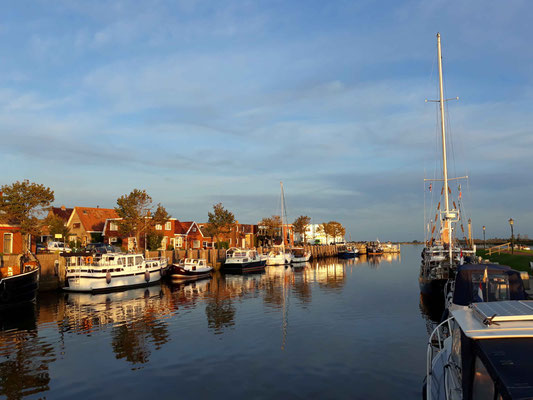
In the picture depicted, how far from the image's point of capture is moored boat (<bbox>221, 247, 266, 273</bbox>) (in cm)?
6362

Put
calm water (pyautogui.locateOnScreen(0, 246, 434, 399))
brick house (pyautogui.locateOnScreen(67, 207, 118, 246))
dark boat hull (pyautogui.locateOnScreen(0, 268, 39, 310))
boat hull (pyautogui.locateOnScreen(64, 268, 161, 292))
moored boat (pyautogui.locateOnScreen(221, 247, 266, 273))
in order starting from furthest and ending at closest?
brick house (pyautogui.locateOnScreen(67, 207, 118, 246))
moored boat (pyautogui.locateOnScreen(221, 247, 266, 273))
boat hull (pyautogui.locateOnScreen(64, 268, 161, 292))
dark boat hull (pyautogui.locateOnScreen(0, 268, 39, 310))
calm water (pyautogui.locateOnScreen(0, 246, 434, 399))

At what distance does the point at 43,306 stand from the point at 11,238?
47.4 feet

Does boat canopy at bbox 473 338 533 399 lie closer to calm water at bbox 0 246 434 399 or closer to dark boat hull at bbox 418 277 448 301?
calm water at bbox 0 246 434 399

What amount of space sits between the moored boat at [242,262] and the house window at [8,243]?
3065 centimetres

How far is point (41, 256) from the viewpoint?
3950 centimetres

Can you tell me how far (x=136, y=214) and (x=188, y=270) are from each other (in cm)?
1315

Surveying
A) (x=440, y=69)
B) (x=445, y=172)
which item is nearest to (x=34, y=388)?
(x=445, y=172)

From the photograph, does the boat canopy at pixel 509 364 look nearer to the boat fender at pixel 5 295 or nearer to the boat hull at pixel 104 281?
the boat fender at pixel 5 295

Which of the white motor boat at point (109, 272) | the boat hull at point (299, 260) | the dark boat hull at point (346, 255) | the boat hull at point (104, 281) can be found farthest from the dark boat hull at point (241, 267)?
the dark boat hull at point (346, 255)

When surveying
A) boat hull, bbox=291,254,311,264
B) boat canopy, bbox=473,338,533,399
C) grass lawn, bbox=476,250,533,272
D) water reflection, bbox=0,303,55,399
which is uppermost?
boat canopy, bbox=473,338,533,399

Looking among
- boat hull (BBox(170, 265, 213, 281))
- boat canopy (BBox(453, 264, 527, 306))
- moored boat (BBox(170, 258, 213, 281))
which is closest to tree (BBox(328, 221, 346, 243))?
moored boat (BBox(170, 258, 213, 281))

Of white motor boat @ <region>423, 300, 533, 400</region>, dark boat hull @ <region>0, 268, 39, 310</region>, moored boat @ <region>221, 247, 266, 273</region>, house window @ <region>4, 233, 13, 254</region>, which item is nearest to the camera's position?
white motor boat @ <region>423, 300, 533, 400</region>

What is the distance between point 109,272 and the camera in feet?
135

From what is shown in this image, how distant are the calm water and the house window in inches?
A: 415
